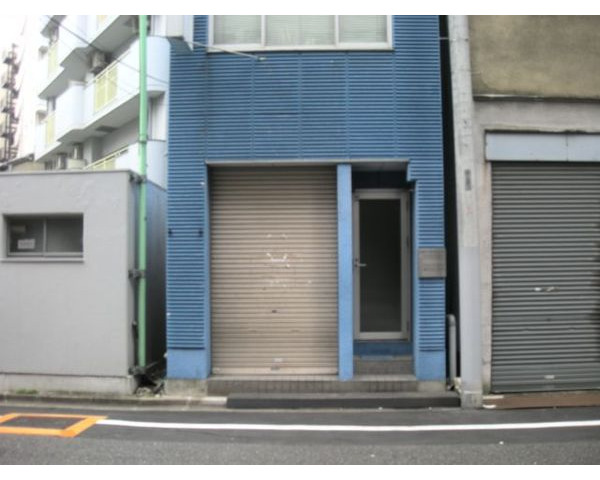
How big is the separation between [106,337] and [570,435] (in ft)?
18.8

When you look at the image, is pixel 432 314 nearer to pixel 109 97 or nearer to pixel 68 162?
pixel 109 97

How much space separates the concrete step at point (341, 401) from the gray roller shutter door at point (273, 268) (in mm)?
720

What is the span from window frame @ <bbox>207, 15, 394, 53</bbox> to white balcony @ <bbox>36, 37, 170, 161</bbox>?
17.7 feet

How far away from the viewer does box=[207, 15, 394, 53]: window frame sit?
22.4 feet

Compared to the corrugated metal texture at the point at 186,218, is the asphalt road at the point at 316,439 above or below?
below

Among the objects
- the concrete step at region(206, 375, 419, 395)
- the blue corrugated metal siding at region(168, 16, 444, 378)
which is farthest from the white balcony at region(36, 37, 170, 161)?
the concrete step at region(206, 375, 419, 395)

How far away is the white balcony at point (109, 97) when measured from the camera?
13.5 metres

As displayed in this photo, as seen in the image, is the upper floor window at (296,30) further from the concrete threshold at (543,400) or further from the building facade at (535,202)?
the concrete threshold at (543,400)

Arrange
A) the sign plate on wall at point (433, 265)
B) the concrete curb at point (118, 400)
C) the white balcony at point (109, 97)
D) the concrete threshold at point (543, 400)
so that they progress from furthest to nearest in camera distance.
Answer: the white balcony at point (109, 97), the sign plate on wall at point (433, 265), the concrete curb at point (118, 400), the concrete threshold at point (543, 400)

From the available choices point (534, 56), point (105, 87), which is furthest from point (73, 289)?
point (105, 87)

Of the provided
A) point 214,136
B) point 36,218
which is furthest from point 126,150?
point 214,136

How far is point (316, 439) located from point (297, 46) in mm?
5087

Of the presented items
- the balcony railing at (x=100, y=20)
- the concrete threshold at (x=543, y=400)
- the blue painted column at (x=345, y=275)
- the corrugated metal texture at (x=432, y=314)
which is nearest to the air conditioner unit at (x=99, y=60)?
the balcony railing at (x=100, y=20)

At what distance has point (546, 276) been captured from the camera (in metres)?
6.85
